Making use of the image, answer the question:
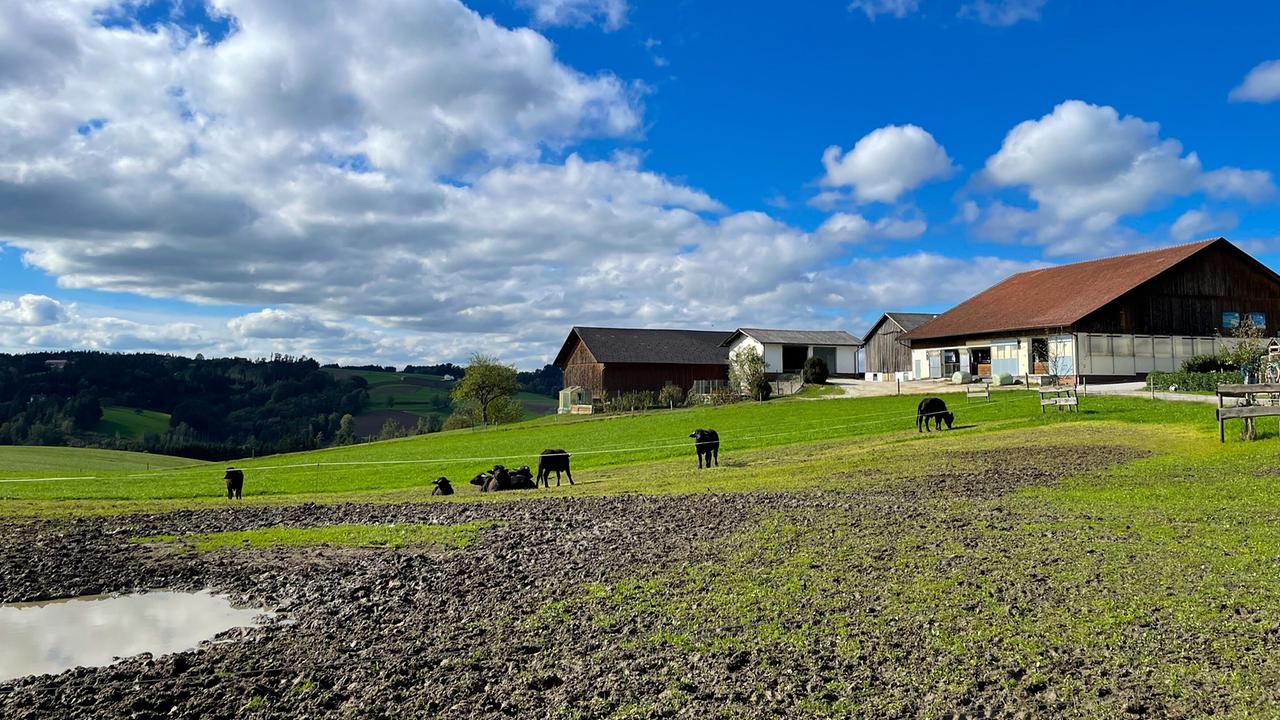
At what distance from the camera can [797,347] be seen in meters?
79.1

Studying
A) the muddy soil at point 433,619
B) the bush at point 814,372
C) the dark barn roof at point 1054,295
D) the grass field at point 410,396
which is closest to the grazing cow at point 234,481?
the muddy soil at point 433,619

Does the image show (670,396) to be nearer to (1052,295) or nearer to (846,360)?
(846,360)

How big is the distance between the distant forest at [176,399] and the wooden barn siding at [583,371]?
39824 millimetres

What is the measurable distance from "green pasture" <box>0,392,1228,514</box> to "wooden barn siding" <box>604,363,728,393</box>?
30.2m

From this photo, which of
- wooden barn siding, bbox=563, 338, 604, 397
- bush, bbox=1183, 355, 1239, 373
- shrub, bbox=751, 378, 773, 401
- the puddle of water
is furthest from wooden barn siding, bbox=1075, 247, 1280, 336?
the puddle of water

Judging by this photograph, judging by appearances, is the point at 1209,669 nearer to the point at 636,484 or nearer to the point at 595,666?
the point at 595,666

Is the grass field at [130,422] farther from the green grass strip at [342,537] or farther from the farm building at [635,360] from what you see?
the green grass strip at [342,537]

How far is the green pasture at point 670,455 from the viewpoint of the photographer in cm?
2395

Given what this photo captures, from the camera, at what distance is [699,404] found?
67.8 m

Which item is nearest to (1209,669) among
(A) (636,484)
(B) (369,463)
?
(A) (636,484)

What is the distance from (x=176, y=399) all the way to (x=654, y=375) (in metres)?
106

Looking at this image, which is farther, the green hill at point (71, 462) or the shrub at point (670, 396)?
the shrub at point (670, 396)

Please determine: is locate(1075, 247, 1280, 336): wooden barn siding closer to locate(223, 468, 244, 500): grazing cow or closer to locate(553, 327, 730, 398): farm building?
locate(553, 327, 730, 398): farm building

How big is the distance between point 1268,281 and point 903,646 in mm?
65258
